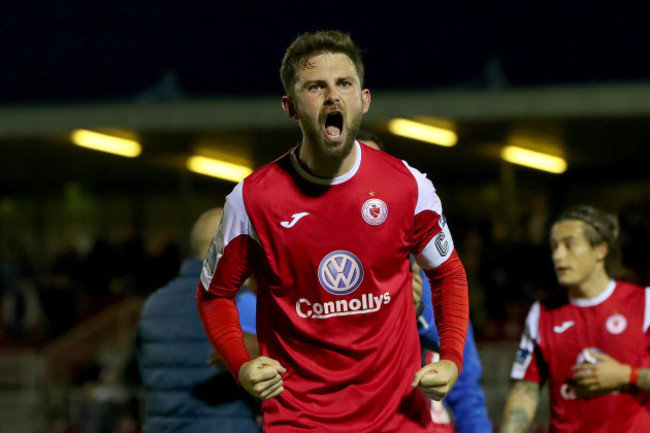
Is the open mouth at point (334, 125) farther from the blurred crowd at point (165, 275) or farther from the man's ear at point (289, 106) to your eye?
the blurred crowd at point (165, 275)

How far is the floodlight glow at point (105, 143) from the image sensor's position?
14195 mm

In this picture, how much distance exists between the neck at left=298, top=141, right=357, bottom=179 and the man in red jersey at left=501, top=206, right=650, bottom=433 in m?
1.92

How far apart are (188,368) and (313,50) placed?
1618 millimetres

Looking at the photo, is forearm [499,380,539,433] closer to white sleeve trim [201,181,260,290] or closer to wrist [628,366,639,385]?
wrist [628,366,639,385]

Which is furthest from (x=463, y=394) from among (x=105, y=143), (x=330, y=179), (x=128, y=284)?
(x=128, y=284)

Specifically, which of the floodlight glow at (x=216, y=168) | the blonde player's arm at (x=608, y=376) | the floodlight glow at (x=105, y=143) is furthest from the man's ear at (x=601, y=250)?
the floodlight glow at (x=216, y=168)

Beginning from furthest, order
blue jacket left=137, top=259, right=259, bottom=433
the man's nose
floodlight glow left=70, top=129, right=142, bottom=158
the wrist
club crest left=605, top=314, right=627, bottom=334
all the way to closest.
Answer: floodlight glow left=70, top=129, right=142, bottom=158, club crest left=605, top=314, right=627, bottom=334, the wrist, blue jacket left=137, top=259, right=259, bottom=433, the man's nose

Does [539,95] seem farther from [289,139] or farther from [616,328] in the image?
[616,328]

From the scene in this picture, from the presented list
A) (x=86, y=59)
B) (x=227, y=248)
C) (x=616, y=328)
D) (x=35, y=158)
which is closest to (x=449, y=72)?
(x=86, y=59)

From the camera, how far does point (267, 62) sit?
14.8 meters

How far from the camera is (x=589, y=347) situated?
482 cm

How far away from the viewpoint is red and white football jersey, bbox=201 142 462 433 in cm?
320

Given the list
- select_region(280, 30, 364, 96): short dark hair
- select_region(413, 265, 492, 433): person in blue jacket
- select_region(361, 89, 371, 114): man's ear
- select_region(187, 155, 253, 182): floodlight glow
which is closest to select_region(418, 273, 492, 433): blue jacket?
select_region(413, 265, 492, 433): person in blue jacket

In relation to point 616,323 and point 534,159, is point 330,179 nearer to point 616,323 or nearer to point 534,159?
point 616,323
